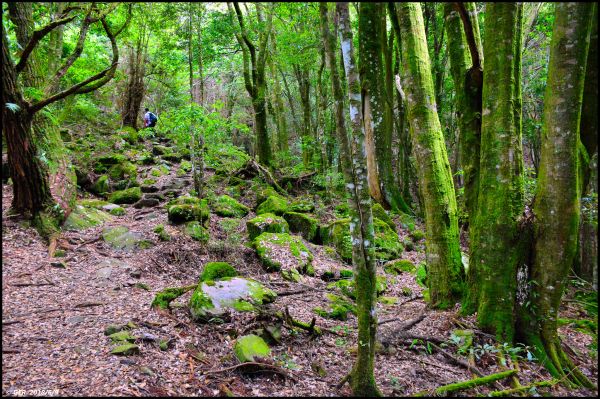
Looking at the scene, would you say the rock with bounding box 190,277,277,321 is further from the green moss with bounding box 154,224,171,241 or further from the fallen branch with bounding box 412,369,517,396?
the green moss with bounding box 154,224,171,241

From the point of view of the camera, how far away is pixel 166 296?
5320mm

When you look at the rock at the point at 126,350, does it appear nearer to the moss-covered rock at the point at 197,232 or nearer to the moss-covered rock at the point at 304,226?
the moss-covered rock at the point at 197,232

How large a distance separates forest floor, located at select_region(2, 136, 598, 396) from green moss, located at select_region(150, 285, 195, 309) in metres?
0.10

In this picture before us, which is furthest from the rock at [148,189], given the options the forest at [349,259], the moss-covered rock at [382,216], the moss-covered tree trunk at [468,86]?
the moss-covered tree trunk at [468,86]

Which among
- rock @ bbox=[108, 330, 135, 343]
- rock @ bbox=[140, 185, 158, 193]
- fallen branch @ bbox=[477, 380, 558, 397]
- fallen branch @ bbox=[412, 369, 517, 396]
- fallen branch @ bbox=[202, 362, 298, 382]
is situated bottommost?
fallen branch @ bbox=[477, 380, 558, 397]

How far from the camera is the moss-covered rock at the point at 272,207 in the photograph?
33.7ft

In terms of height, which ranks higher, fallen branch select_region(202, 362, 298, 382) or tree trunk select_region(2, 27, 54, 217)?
tree trunk select_region(2, 27, 54, 217)

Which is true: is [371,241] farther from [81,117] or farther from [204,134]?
[81,117]

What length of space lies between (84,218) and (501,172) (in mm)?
8208

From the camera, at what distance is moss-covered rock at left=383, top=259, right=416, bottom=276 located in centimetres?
834

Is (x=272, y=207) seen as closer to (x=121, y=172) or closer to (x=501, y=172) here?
(x=121, y=172)

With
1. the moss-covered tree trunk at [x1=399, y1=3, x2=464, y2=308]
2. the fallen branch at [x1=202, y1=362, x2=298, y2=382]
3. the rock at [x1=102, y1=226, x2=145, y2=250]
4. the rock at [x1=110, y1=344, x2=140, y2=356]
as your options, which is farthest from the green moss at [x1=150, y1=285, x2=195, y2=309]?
the moss-covered tree trunk at [x1=399, y1=3, x2=464, y2=308]

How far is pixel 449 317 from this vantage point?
5082 millimetres

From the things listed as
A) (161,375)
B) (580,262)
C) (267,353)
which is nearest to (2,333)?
(161,375)
